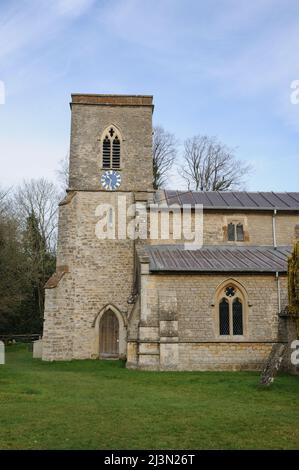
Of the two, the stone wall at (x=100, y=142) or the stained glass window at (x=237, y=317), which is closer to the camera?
the stained glass window at (x=237, y=317)

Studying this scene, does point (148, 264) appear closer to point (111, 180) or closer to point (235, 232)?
point (235, 232)

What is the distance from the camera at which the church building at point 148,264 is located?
17031 mm

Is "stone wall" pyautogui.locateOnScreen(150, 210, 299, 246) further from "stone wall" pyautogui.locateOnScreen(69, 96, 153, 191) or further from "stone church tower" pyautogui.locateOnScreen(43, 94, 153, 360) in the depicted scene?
"stone wall" pyautogui.locateOnScreen(69, 96, 153, 191)

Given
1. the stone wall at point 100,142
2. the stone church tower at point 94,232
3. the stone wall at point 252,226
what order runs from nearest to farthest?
the stone church tower at point 94,232 < the stone wall at point 252,226 < the stone wall at point 100,142

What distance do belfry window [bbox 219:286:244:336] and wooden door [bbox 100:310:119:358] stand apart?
6.02 meters

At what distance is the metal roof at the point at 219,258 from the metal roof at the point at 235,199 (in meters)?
2.09

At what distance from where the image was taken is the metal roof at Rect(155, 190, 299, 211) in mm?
22000

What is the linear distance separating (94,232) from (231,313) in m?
8.35

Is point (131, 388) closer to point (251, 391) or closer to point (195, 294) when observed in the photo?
point (251, 391)

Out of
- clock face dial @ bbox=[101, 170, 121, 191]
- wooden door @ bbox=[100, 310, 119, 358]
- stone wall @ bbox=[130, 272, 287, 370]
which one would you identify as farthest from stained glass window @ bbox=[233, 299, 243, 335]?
clock face dial @ bbox=[101, 170, 121, 191]

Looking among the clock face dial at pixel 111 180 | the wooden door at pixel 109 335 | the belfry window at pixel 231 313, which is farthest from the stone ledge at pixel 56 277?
the belfry window at pixel 231 313

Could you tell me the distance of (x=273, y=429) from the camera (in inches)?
311

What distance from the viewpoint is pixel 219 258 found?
19.4 m

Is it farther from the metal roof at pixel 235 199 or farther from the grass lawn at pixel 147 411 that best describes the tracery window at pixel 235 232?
the grass lawn at pixel 147 411
